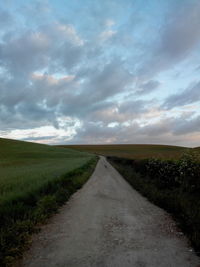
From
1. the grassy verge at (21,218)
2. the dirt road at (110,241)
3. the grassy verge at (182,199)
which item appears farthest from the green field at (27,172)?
the grassy verge at (182,199)

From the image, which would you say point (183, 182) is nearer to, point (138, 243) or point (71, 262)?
point (138, 243)

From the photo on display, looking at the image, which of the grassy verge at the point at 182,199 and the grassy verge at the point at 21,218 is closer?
the grassy verge at the point at 21,218

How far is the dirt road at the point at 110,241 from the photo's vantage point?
3557 millimetres

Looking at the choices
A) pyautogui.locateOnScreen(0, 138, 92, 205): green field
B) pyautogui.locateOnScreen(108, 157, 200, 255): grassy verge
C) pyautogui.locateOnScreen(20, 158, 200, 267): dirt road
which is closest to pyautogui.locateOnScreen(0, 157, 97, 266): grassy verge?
pyautogui.locateOnScreen(20, 158, 200, 267): dirt road

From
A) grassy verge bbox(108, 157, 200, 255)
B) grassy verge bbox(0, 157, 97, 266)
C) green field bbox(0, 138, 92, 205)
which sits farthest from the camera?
green field bbox(0, 138, 92, 205)

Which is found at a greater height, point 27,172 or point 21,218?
point 21,218

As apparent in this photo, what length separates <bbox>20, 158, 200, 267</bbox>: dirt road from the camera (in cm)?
356

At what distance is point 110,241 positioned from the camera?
433 centimetres

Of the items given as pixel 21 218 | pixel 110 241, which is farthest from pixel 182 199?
pixel 21 218

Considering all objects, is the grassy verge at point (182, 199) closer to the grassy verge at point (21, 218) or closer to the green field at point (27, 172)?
the grassy verge at point (21, 218)

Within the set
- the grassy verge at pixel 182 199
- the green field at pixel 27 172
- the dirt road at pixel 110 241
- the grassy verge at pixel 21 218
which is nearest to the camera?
the dirt road at pixel 110 241

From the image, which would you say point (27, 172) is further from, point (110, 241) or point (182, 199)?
point (110, 241)

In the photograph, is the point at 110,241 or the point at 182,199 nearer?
the point at 110,241

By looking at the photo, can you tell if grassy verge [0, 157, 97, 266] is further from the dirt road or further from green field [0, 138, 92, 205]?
green field [0, 138, 92, 205]
